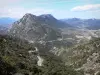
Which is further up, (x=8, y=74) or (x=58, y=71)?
(x=8, y=74)

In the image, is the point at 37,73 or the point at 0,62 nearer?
the point at 0,62

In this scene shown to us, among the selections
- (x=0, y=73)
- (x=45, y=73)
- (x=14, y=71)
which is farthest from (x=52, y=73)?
(x=0, y=73)

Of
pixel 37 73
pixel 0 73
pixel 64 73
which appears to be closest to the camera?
pixel 0 73

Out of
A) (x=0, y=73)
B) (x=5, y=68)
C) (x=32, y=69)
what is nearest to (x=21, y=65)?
(x=32, y=69)

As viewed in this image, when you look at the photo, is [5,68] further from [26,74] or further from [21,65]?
[21,65]

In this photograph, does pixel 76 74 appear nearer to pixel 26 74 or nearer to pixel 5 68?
pixel 26 74

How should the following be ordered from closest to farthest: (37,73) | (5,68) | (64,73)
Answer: (5,68), (37,73), (64,73)

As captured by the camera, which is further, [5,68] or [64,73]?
[64,73]

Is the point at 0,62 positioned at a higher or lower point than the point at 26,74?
higher

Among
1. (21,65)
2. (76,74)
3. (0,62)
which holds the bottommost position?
(76,74)
